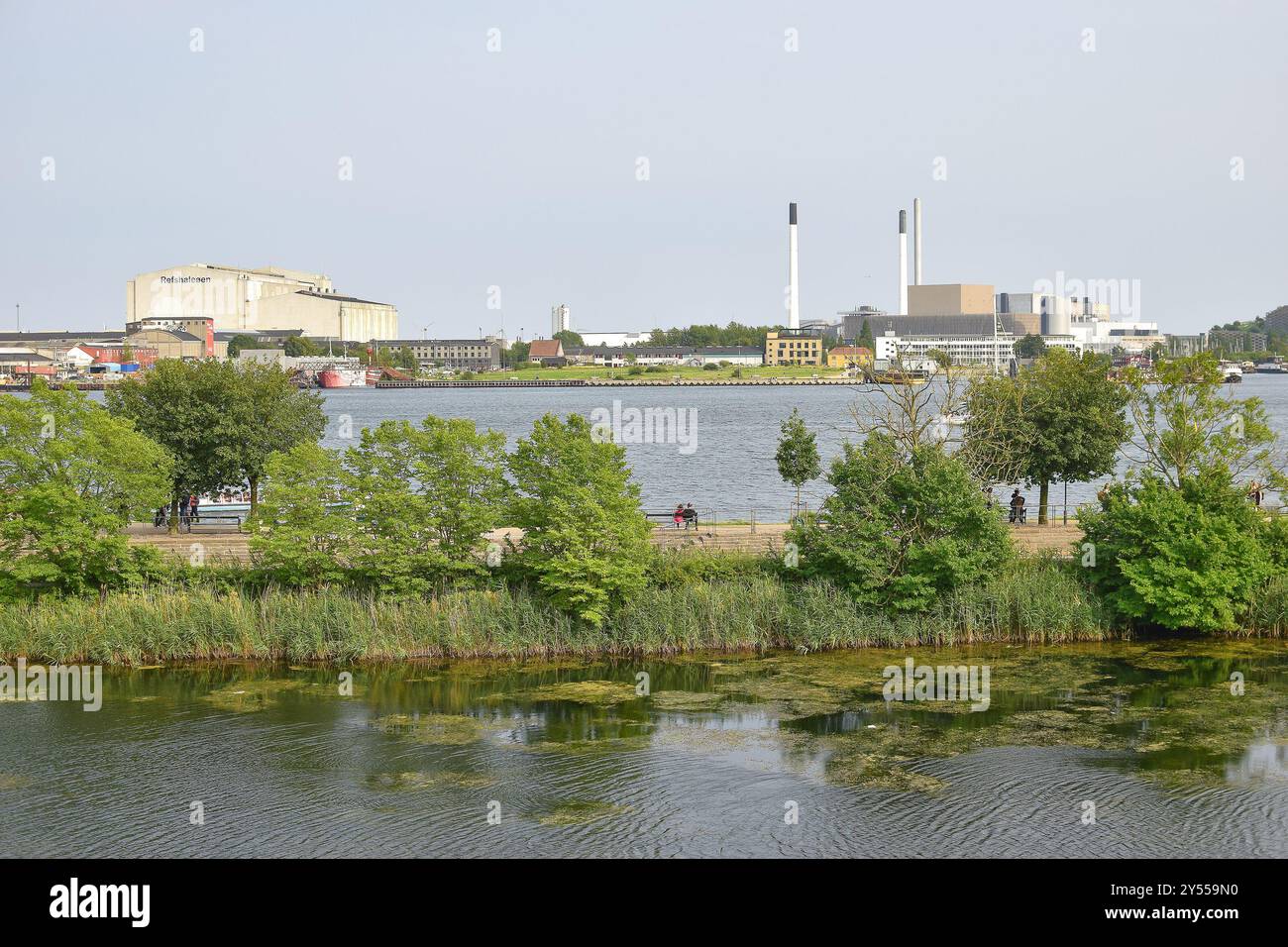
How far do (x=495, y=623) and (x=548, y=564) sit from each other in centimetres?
190

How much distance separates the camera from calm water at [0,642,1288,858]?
66.9ft

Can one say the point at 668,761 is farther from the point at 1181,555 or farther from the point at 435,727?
the point at 1181,555

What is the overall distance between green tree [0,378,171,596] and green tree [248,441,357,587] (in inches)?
122

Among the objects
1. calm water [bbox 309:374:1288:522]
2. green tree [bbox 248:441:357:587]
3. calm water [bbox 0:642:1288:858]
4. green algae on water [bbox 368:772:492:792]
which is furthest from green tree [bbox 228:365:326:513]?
green algae on water [bbox 368:772:492:792]

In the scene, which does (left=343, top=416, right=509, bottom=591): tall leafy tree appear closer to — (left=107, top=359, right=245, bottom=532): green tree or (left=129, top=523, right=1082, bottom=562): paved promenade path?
(left=129, top=523, right=1082, bottom=562): paved promenade path

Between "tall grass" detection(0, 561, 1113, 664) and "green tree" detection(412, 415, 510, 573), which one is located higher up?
"green tree" detection(412, 415, 510, 573)

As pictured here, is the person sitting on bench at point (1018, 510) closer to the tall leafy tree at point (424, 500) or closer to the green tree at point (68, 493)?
the tall leafy tree at point (424, 500)

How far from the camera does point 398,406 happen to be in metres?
175

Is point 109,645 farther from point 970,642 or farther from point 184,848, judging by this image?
point 970,642

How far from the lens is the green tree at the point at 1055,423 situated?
42688mm
